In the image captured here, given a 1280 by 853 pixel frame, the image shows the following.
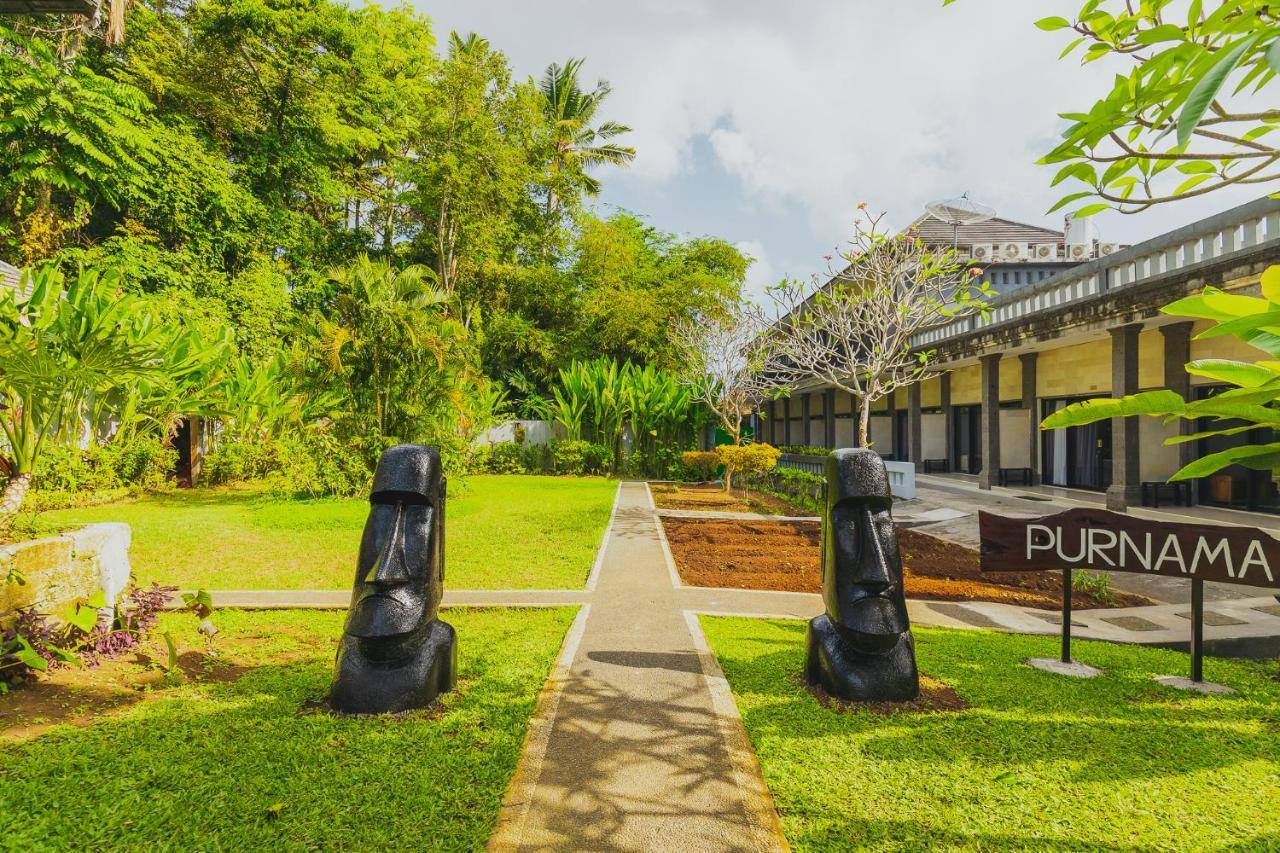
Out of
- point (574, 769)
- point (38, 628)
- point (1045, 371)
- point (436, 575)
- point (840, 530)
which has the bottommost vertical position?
point (574, 769)

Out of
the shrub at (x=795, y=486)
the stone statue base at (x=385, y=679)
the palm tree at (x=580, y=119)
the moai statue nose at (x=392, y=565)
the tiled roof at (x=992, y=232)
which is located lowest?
the stone statue base at (x=385, y=679)

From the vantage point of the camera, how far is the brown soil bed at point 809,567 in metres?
7.36

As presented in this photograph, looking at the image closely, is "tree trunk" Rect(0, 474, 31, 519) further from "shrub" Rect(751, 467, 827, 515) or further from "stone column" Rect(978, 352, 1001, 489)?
"stone column" Rect(978, 352, 1001, 489)

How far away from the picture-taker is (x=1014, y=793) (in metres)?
3.00

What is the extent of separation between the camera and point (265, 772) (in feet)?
9.97

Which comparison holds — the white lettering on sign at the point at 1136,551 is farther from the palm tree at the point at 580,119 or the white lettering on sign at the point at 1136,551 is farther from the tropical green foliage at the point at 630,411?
the palm tree at the point at 580,119

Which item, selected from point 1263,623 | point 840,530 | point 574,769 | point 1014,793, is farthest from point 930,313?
point 574,769

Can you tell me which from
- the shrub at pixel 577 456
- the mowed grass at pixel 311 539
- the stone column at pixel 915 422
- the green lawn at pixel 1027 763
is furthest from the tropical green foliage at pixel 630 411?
the green lawn at pixel 1027 763

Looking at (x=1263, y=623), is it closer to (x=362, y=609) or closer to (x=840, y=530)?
(x=840, y=530)

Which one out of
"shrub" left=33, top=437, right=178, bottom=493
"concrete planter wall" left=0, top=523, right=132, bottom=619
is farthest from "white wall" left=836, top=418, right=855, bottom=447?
"concrete planter wall" left=0, top=523, right=132, bottom=619

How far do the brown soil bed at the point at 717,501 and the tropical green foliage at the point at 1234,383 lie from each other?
437 inches

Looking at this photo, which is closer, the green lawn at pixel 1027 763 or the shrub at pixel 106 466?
the green lawn at pixel 1027 763

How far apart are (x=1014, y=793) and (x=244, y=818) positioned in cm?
357

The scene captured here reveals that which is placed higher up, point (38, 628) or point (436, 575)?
point (436, 575)
